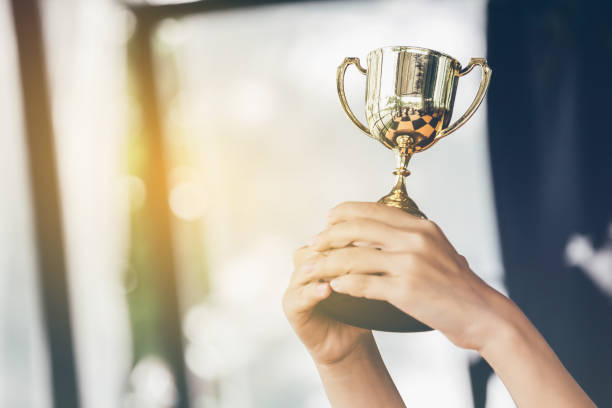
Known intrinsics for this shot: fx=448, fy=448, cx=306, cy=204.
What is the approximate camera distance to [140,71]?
7.23 ft

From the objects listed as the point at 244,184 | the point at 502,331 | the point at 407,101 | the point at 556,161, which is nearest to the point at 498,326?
the point at 502,331

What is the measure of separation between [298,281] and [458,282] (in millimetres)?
207

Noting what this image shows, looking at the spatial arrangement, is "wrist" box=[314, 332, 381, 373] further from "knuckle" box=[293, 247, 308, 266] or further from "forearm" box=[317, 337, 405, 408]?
"knuckle" box=[293, 247, 308, 266]

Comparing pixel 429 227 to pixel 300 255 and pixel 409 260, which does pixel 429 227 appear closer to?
pixel 409 260

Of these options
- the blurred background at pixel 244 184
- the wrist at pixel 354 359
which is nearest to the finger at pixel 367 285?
the wrist at pixel 354 359

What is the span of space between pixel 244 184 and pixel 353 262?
171 cm

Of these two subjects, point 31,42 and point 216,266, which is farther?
point 216,266

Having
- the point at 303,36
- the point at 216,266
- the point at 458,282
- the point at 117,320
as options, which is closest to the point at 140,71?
the point at 303,36

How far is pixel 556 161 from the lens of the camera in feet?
6.08

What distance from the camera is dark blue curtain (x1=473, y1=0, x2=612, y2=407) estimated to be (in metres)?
1.80

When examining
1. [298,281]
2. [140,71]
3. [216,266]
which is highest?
[140,71]

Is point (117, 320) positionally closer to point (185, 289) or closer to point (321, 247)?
point (185, 289)

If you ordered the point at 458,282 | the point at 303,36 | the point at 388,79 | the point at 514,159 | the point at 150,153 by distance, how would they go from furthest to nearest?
the point at 150,153 < the point at 303,36 < the point at 514,159 < the point at 388,79 < the point at 458,282

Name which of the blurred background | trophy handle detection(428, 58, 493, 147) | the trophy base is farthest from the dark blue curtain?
the trophy base
